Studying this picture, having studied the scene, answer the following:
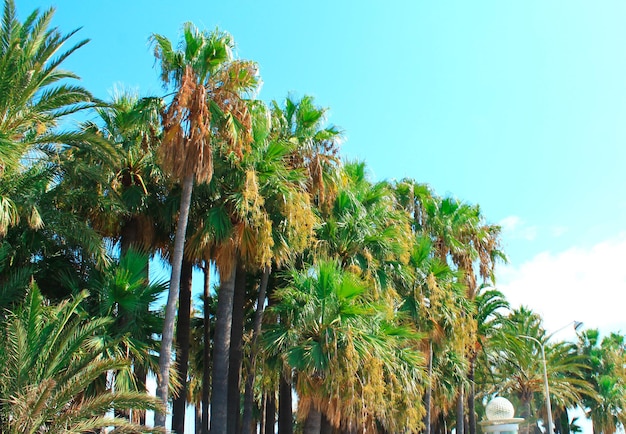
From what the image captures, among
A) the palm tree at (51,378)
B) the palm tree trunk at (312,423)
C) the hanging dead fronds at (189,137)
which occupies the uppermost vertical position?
the hanging dead fronds at (189,137)

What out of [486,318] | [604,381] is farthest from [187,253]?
[604,381]

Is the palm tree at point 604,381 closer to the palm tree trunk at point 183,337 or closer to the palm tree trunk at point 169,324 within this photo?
the palm tree trunk at point 183,337

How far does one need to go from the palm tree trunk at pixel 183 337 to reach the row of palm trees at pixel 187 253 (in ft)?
0.25

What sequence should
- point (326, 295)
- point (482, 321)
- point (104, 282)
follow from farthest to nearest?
point (482, 321) → point (326, 295) → point (104, 282)

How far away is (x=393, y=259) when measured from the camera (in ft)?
75.7

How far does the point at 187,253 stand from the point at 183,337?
3.92 meters

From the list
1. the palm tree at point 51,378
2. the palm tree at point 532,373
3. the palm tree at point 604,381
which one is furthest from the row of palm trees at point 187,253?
the palm tree at point 604,381

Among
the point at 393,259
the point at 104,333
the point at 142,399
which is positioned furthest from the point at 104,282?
the point at 393,259

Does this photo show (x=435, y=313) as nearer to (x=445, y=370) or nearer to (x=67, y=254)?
(x=445, y=370)

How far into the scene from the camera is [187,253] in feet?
62.5

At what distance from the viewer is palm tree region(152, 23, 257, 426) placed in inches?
642

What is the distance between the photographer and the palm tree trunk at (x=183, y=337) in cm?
2141

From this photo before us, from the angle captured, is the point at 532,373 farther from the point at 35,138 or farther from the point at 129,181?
the point at 35,138

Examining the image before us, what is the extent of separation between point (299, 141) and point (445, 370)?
1297cm
